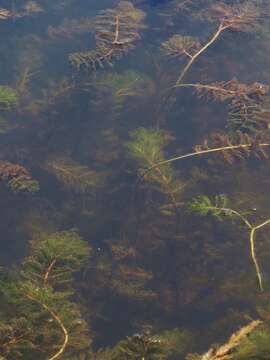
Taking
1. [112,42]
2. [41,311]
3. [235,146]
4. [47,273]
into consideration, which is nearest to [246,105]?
[235,146]

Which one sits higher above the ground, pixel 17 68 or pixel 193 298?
pixel 17 68

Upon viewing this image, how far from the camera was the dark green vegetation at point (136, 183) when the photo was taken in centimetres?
399

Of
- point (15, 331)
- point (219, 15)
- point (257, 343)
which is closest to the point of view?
point (257, 343)

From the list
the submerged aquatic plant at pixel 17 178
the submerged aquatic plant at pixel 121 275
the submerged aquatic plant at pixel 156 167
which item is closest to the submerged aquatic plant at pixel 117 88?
the submerged aquatic plant at pixel 156 167

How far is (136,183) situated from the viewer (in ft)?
19.4

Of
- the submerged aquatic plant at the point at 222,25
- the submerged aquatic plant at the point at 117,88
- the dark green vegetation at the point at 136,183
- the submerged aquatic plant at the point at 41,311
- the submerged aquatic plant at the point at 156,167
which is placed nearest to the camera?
the submerged aquatic plant at the point at 41,311

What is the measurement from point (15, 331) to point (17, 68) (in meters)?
5.81

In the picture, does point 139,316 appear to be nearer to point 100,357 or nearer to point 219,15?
point 100,357

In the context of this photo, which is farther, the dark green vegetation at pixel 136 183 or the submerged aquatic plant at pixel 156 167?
the submerged aquatic plant at pixel 156 167

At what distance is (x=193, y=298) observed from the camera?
→ 520 centimetres

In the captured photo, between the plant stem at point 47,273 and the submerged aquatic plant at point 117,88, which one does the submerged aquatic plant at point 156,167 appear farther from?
the plant stem at point 47,273

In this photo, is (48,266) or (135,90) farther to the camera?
(135,90)

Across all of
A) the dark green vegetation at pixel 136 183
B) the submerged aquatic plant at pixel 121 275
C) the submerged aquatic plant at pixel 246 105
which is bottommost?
the submerged aquatic plant at pixel 121 275

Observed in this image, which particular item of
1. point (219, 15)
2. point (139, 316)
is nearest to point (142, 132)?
point (139, 316)
